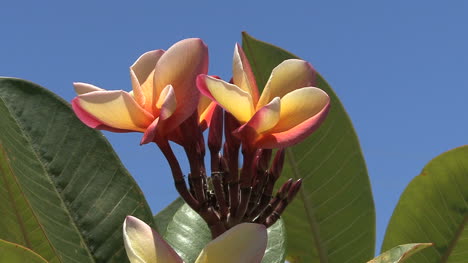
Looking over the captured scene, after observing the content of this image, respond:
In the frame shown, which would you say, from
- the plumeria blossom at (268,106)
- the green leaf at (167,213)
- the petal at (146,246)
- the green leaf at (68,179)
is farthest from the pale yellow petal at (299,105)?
the green leaf at (167,213)

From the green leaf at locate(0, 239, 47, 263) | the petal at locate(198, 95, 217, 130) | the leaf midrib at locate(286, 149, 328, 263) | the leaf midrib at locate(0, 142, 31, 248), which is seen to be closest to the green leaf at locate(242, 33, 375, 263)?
the leaf midrib at locate(286, 149, 328, 263)

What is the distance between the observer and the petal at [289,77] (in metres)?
1.08

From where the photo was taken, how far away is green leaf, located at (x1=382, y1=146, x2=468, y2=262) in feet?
4.36

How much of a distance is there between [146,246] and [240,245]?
0.35ft

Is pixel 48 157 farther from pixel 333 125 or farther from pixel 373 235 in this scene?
pixel 373 235

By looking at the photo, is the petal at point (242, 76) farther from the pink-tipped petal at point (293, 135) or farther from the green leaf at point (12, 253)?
the green leaf at point (12, 253)

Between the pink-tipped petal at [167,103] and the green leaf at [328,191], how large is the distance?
0.32m

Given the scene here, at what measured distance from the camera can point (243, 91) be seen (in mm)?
998

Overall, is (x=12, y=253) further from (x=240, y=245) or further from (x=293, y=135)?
(x=293, y=135)

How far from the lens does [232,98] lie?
1.00 m

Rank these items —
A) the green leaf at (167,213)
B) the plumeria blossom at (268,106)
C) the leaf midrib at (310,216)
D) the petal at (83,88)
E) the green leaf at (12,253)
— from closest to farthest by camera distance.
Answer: the green leaf at (12,253)
the plumeria blossom at (268,106)
the petal at (83,88)
the leaf midrib at (310,216)
the green leaf at (167,213)

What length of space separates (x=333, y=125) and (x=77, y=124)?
0.41 metres

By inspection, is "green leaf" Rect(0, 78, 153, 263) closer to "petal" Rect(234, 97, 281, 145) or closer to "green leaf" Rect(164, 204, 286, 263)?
"green leaf" Rect(164, 204, 286, 263)

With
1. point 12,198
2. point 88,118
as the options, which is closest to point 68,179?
point 12,198
